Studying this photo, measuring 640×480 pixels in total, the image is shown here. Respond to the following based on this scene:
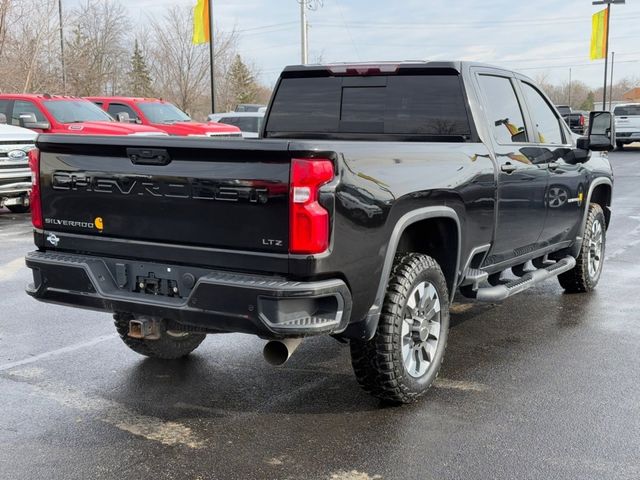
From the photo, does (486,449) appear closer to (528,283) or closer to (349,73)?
(528,283)

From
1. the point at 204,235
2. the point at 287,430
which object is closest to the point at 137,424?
the point at 287,430

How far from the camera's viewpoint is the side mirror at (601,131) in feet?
20.1

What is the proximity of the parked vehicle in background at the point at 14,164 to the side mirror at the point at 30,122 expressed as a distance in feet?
1.74

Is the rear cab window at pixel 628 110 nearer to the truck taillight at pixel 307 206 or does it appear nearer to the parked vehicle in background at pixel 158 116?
the parked vehicle in background at pixel 158 116

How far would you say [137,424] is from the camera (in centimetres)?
402

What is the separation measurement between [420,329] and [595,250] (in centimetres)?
352

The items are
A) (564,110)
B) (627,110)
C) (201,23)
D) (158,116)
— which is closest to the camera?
(158,116)

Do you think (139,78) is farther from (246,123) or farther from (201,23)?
(246,123)

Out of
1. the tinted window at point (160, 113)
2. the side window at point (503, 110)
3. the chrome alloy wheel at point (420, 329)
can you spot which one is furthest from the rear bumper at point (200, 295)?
the tinted window at point (160, 113)

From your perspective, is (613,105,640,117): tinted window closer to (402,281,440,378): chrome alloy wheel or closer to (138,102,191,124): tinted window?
(138,102,191,124): tinted window

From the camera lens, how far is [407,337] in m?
4.27

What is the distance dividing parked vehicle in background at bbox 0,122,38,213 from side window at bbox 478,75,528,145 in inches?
342

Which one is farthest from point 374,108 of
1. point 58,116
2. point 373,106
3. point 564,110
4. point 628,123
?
point 564,110

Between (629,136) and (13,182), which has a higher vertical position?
(13,182)
